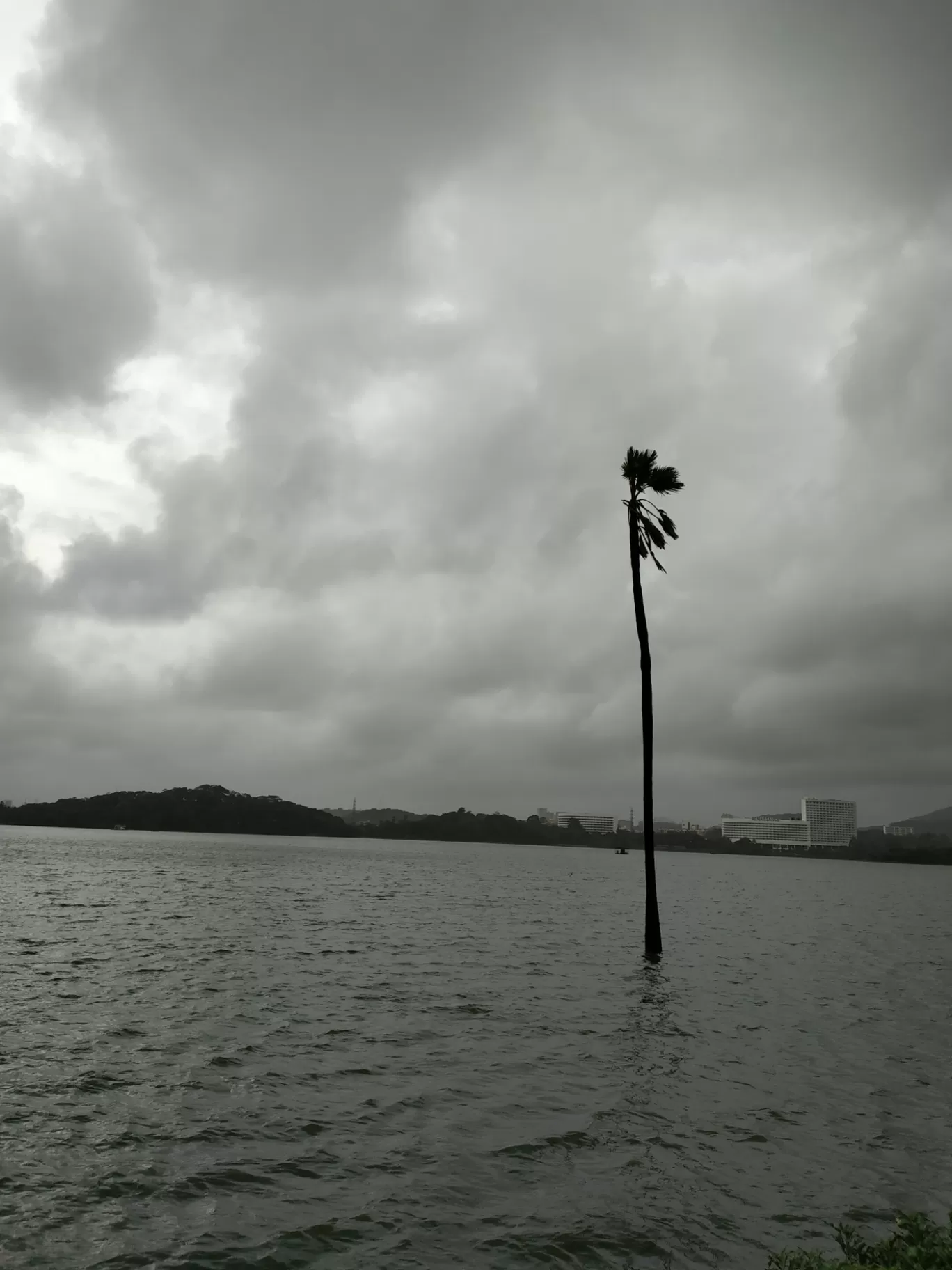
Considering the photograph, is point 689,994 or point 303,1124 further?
point 689,994

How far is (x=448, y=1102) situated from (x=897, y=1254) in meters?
8.65

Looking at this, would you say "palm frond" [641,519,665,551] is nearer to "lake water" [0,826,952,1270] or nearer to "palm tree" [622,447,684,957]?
"palm tree" [622,447,684,957]

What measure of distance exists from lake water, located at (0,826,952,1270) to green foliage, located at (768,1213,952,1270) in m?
1.72

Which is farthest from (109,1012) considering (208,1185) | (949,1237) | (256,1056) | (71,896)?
(71,896)

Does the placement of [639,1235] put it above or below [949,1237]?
below

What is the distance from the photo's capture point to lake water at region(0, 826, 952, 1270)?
988 centimetres

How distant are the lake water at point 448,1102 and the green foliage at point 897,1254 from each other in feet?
5.65

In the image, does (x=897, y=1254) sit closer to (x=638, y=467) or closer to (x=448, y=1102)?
(x=448, y=1102)

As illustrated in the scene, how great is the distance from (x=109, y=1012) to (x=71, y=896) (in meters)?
39.6

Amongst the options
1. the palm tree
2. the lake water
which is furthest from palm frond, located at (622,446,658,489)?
the lake water

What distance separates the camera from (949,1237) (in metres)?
7.69

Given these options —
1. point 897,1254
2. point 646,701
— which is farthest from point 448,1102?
point 646,701

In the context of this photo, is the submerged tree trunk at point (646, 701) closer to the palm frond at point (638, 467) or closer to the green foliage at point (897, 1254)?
the palm frond at point (638, 467)

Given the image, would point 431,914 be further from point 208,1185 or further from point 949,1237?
point 949,1237
